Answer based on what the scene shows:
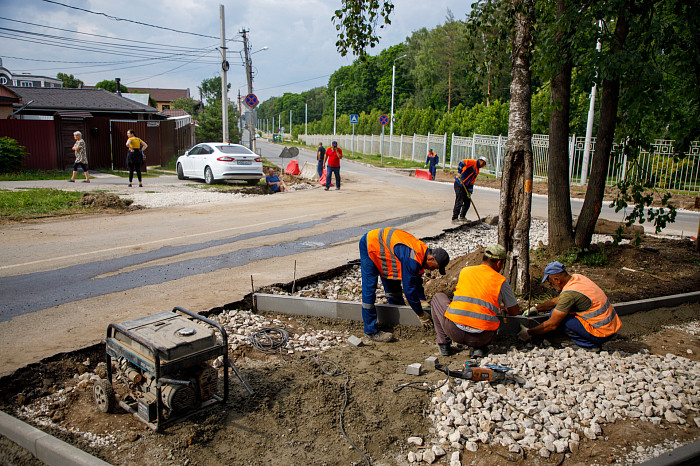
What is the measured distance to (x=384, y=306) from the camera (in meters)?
5.96

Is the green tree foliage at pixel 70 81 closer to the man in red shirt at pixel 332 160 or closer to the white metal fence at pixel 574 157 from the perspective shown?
the white metal fence at pixel 574 157

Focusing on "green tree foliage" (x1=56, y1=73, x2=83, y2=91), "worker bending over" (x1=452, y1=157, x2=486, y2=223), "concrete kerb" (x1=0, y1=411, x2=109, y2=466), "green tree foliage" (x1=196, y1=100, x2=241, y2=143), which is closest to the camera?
"concrete kerb" (x1=0, y1=411, x2=109, y2=466)

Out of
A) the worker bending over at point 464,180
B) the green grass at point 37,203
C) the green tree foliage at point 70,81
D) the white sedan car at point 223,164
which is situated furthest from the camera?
the green tree foliage at point 70,81

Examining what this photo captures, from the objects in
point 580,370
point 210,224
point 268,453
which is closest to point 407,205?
point 210,224

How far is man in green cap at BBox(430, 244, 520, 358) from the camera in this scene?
4.88 m

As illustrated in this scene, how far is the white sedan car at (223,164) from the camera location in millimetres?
17734

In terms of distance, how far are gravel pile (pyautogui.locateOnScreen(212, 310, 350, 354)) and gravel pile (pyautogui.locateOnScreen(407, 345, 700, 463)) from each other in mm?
1577

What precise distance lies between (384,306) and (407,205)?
9289 millimetres

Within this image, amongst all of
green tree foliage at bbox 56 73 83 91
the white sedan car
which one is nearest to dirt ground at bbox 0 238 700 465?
the white sedan car

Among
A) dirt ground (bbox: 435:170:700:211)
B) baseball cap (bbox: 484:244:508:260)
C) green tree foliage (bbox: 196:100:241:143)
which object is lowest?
dirt ground (bbox: 435:170:700:211)

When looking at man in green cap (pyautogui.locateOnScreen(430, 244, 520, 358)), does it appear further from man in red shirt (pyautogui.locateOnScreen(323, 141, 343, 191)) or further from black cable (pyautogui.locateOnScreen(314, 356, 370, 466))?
man in red shirt (pyautogui.locateOnScreen(323, 141, 343, 191))

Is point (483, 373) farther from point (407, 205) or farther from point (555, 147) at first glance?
point (407, 205)

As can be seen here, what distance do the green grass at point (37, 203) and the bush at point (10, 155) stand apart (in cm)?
536

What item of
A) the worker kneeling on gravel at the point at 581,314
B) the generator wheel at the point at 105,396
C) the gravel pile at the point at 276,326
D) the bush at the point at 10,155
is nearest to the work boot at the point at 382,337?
the gravel pile at the point at 276,326
